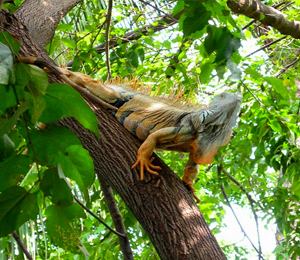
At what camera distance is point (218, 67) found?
2.47 metres

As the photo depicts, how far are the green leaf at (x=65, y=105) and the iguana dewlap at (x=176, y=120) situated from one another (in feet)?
4.92

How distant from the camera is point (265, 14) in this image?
4.35 meters

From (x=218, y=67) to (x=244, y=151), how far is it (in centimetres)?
256

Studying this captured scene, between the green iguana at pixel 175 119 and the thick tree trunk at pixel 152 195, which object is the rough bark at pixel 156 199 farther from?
the green iguana at pixel 175 119

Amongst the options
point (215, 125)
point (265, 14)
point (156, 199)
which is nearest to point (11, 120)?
point (156, 199)

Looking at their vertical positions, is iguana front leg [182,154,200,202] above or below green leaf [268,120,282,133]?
below

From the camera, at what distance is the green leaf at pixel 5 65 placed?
3.80 feet

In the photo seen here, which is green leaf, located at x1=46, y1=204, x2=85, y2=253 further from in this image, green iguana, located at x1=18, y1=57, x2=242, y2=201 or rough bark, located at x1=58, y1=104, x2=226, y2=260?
green iguana, located at x1=18, y1=57, x2=242, y2=201

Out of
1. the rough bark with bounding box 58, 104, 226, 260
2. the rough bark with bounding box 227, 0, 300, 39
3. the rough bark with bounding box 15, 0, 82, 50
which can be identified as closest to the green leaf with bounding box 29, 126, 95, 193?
the rough bark with bounding box 58, 104, 226, 260

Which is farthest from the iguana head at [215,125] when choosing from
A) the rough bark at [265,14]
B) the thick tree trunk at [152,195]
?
the rough bark at [265,14]

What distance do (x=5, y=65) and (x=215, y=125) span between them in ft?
7.80

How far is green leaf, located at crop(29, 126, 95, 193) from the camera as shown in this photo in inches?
Answer: 63.3

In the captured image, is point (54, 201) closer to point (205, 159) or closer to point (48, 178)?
point (48, 178)

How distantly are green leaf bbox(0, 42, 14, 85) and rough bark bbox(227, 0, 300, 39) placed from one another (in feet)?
9.55
